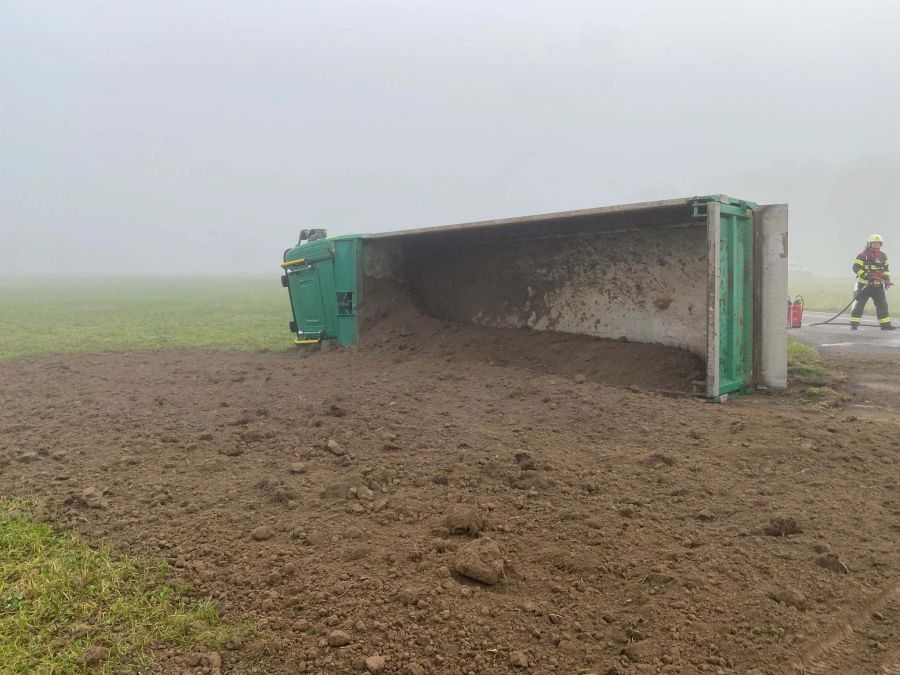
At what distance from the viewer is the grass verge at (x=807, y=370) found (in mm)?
6699

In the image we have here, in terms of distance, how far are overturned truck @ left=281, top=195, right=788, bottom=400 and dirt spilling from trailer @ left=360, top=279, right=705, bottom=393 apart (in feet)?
0.41

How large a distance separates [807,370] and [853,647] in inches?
219

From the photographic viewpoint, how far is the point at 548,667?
2.13 m

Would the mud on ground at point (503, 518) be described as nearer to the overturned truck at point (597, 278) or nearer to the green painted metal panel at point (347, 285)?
the overturned truck at point (597, 278)

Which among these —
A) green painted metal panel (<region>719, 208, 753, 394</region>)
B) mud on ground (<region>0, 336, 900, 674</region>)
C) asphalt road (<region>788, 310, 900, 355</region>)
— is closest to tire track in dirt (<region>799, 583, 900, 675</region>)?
mud on ground (<region>0, 336, 900, 674</region>)

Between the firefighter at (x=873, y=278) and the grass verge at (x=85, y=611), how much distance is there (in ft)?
43.0

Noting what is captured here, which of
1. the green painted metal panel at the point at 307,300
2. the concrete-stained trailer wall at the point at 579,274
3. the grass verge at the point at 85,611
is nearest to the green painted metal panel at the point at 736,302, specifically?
the concrete-stained trailer wall at the point at 579,274

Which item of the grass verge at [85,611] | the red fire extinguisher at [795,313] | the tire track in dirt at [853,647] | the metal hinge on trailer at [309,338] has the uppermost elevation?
the metal hinge on trailer at [309,338]

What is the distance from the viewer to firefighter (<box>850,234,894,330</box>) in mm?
12070

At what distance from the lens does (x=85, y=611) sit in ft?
8.18

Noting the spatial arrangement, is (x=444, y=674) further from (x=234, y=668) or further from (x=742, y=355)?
(x=742, y=355)

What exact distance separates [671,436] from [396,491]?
2.10 meters

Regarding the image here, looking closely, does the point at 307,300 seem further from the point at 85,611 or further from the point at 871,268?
the point at 871,268

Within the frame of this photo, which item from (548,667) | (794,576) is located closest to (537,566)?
(548,667)
